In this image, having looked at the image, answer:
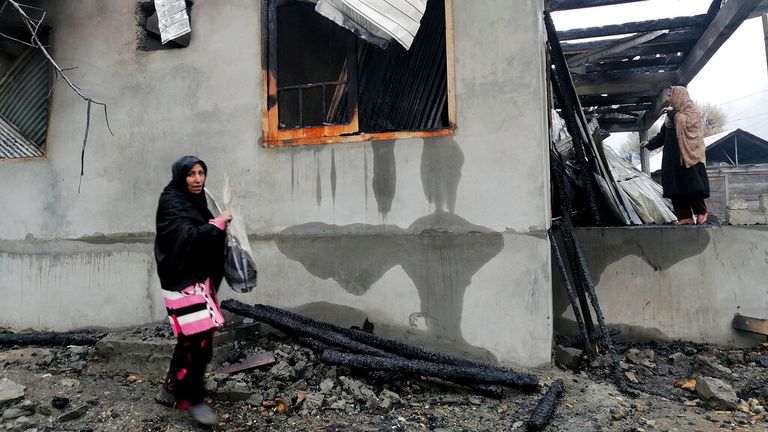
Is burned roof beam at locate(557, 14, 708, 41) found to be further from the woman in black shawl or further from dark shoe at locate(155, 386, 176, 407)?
dark shoe at locate(155, 386, 176, 407)

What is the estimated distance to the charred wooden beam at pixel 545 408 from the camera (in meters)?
3.10

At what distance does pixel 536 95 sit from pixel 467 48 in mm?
733

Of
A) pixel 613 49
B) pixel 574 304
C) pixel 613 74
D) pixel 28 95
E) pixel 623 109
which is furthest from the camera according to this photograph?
pixel 623 109

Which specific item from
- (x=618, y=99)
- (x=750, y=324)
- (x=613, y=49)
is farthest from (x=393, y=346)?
(x=618, y=99)

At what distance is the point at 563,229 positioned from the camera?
472cm

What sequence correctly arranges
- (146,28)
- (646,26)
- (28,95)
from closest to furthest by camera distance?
(146,28)
(28,95)
(646,26)

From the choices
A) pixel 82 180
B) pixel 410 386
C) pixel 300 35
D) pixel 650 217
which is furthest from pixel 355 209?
pixel 650 217

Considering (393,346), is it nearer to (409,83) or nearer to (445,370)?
(445,370)

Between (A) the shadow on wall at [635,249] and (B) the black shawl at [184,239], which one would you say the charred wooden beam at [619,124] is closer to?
(A) the shadow on wall at [635,249]

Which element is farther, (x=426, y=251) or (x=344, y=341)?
(x=426, y=251)

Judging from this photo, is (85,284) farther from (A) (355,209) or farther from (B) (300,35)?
(B) (300,35)

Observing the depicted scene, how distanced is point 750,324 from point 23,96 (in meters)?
8.03

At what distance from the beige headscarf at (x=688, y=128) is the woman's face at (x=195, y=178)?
5.13m

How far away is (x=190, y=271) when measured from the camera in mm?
3057
